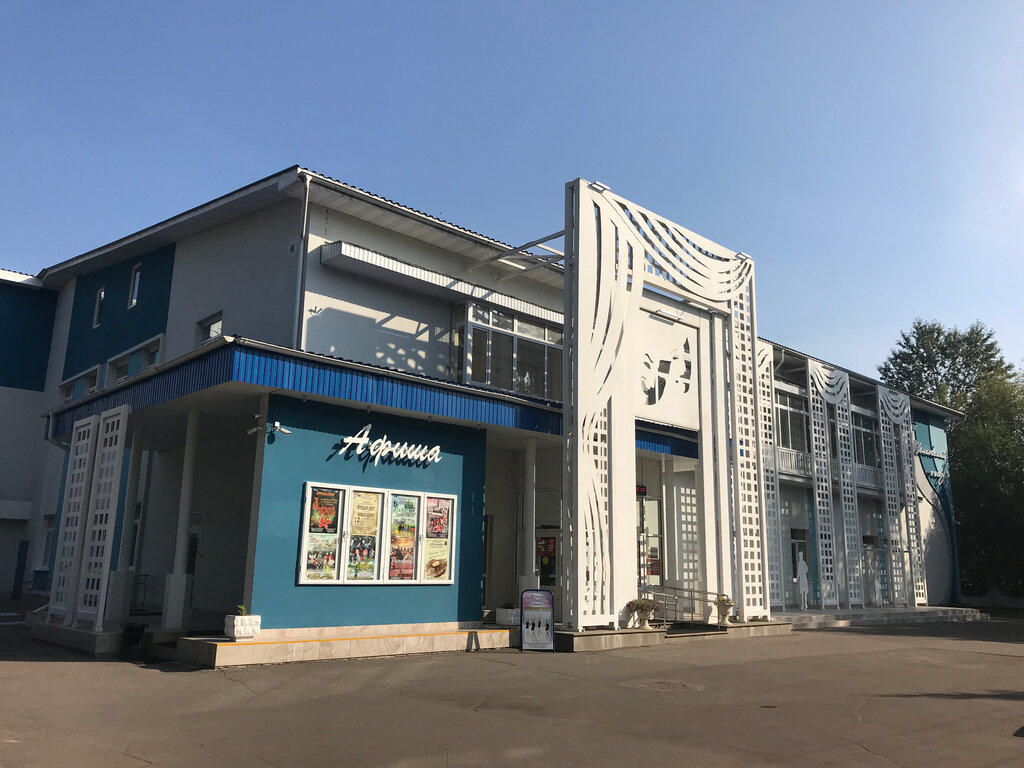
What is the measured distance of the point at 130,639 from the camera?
12586mm

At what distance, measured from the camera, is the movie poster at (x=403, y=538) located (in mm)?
13873

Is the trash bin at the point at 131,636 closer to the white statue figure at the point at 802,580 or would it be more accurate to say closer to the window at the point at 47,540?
the window at the point at 47,540

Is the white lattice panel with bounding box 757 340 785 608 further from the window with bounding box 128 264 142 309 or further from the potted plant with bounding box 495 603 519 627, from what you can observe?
the window with bounding box 128 264 142 309

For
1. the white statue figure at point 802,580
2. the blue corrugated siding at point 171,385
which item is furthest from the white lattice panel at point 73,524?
the white statue figure at point 802,580

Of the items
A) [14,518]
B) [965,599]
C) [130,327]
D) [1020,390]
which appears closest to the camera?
[130,327]

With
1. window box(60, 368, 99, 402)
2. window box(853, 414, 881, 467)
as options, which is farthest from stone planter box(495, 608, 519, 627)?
window box(853, 414, 881, 467)

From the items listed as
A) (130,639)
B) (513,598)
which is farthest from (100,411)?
Answer: (513,598)

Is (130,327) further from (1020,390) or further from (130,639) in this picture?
(1020,390)

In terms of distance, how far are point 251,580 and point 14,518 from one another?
746 inches

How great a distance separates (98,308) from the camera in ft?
81.7

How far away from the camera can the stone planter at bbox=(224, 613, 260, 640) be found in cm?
1149

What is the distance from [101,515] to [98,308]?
13417mm

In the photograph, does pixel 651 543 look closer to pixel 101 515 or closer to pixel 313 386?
pixel 313 386

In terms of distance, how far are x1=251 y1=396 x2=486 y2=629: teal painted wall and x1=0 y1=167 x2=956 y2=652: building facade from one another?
0.04m
